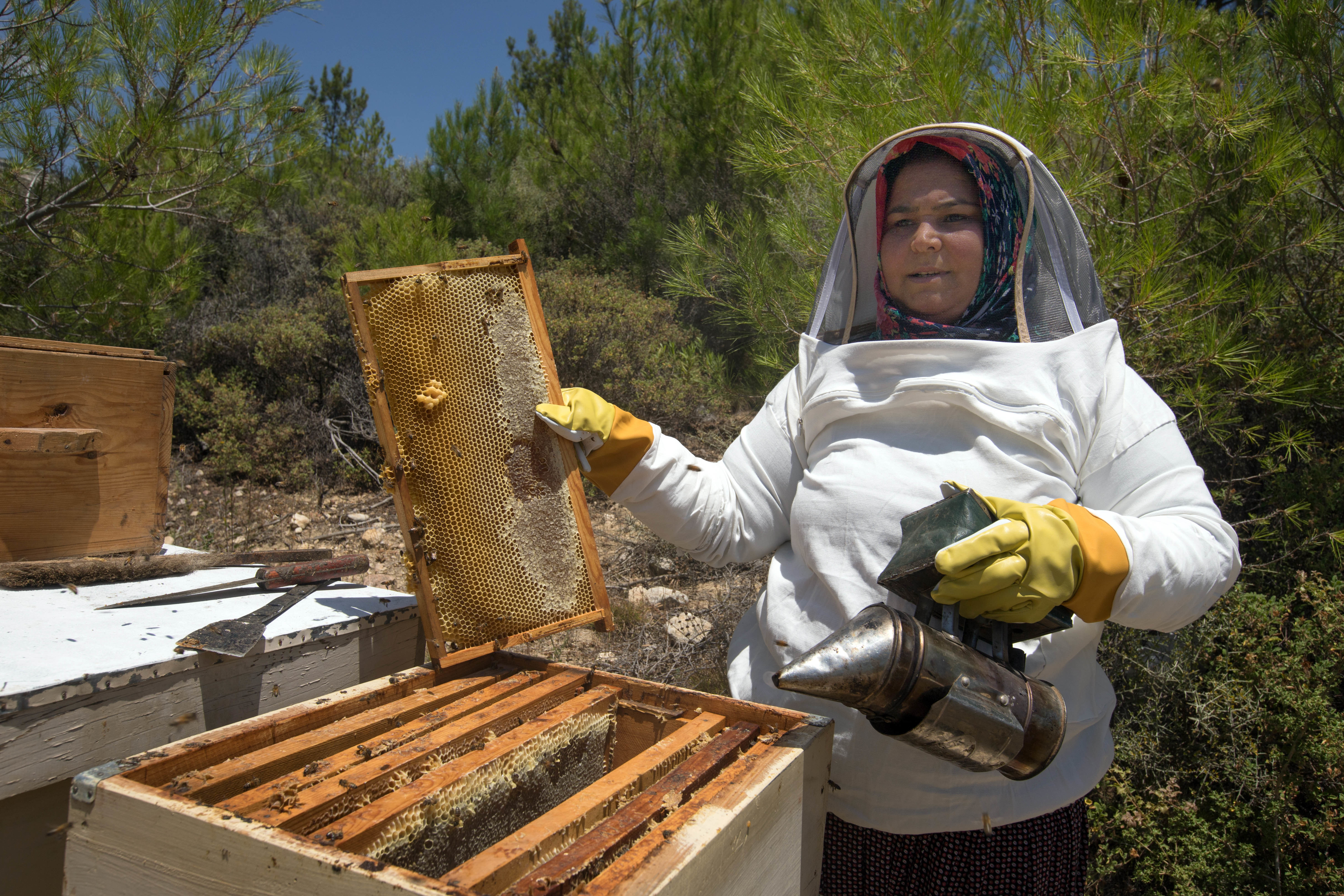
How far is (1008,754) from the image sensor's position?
3.88ft

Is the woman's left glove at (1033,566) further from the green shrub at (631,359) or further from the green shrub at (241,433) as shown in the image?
the green shrub at (241,433)

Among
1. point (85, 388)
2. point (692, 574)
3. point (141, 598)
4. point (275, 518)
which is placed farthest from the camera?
point (275, 518)

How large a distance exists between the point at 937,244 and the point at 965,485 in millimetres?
496

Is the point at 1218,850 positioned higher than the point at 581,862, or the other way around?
the point at 581,862

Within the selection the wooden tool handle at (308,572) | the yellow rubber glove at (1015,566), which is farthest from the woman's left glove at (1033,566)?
the wooden tool handle at (308,572)

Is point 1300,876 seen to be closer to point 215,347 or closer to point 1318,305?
point 1318,305

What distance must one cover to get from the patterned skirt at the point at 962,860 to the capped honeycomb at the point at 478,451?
2.33 feet

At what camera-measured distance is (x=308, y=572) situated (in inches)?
70.4

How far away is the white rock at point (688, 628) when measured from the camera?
144 inches

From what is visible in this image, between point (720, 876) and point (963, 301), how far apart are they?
1.19 m

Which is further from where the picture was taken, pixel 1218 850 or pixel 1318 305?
pixel 1318 305

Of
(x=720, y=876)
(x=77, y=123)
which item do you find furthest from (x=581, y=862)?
(x=77, y=123)

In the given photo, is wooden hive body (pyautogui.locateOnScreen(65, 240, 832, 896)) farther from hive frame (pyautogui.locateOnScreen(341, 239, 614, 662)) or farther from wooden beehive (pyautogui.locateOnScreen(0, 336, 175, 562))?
wooden beehive (pyautogui.locateOnScreen(0, 336, 175, 562))

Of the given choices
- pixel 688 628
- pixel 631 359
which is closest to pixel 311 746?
pixel 688 628
